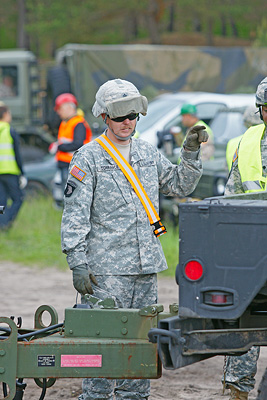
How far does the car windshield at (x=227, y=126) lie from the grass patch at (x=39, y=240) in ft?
5.88

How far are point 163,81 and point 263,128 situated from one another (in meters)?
14.9

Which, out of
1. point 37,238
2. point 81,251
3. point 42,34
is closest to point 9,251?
point 37,238

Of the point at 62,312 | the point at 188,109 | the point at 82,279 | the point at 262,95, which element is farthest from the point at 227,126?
the point at 82,279

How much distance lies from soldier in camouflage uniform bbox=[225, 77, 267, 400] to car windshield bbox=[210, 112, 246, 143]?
6913mm

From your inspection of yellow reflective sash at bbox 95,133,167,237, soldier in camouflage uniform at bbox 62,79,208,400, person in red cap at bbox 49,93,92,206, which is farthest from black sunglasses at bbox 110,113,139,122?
person in red cap at bbox 49,93,92,206

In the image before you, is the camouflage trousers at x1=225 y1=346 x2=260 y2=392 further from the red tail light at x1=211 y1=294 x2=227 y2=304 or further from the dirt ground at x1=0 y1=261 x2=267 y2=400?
the red tail light at x1=211 y1=294 x2=227 y2=304

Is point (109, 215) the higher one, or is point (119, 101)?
point (119, 101)

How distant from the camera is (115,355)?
390 cm

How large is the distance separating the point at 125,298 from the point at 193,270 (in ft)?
3.75

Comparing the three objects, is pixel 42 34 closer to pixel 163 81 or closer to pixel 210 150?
pixel 163 81

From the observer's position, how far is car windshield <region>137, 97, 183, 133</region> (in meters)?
13.0

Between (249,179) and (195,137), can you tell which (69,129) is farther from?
(195,137)

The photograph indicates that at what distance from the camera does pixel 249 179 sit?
193 inches

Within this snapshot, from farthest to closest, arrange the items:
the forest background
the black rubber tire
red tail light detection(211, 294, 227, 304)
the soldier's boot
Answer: the forest background → the black rubber tire → the soldier's boot → red tail light detection(211, 294, 227, 304)
